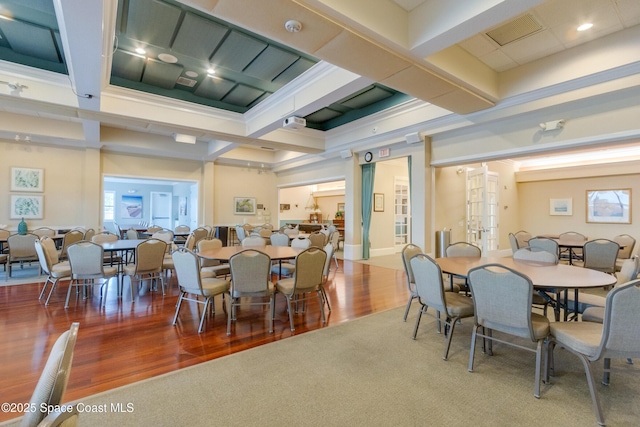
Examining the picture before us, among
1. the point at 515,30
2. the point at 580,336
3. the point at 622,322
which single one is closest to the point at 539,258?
the point at 580,336

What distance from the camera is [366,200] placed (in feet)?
27.8

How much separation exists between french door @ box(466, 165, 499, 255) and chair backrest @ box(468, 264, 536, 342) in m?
5.97

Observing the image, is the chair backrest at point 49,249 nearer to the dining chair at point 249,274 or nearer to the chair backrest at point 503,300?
the dining chair at point 249,274

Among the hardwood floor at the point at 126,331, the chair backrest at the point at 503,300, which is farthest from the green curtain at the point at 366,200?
the chair backrest at the point at 503,300

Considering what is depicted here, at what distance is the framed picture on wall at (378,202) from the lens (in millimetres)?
9258

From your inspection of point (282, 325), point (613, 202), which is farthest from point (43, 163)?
point (613, 202)

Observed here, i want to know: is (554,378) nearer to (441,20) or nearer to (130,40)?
(441,20)

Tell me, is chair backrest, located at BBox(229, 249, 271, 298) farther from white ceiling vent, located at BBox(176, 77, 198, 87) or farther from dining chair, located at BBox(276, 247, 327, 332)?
white ceiling vent, located at BBox(176, 77, 198, 87)

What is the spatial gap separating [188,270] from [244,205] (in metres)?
8.16

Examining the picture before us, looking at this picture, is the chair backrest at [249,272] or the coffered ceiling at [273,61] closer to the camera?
the coffered ceiling at [273,61]

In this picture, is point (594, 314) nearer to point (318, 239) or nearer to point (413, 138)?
point (318, 239)

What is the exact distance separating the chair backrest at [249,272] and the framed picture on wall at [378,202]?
6320mm

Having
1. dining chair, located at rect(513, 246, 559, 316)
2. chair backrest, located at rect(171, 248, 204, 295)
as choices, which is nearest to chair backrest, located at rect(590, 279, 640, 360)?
dining chair, located at rect(513, 246, 559, 316)

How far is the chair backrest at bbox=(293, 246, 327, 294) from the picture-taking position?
348 centimetres
